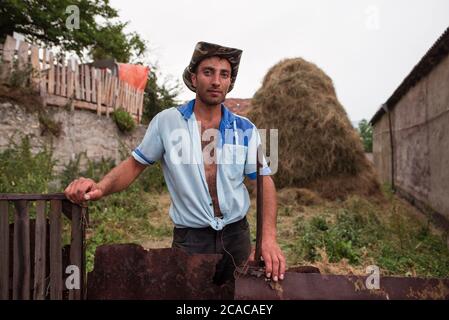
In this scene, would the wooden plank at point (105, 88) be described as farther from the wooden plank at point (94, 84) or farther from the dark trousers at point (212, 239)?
the dark trousers at point (212, 239)

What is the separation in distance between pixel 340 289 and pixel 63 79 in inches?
297

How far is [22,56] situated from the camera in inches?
258

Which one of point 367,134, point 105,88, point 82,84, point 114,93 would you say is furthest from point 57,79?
point 367,134

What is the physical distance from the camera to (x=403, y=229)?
5.52m

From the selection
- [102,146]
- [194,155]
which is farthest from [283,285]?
[102,146]

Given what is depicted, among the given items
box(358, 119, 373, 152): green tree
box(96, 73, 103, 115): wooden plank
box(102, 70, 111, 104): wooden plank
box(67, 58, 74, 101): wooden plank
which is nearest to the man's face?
box(67, 58, 74, 101): wooden plank

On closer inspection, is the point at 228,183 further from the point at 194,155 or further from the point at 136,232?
the point at 136,232

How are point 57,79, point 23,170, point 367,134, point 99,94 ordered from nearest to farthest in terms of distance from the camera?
point 23,170, point 57,79, point 99,94, point 367,134

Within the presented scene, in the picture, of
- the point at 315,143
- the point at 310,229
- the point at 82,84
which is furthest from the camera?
the point at 315,143

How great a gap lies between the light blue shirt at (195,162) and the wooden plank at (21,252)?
0.55m

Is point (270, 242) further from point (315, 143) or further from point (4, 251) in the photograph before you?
point (315, 143)

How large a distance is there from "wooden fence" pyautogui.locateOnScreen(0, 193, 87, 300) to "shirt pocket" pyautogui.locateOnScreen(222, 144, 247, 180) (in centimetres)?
68

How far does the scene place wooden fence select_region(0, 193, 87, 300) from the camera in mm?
1521

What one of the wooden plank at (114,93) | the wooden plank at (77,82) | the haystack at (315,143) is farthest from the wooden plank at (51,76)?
the haystack at (315,143)
